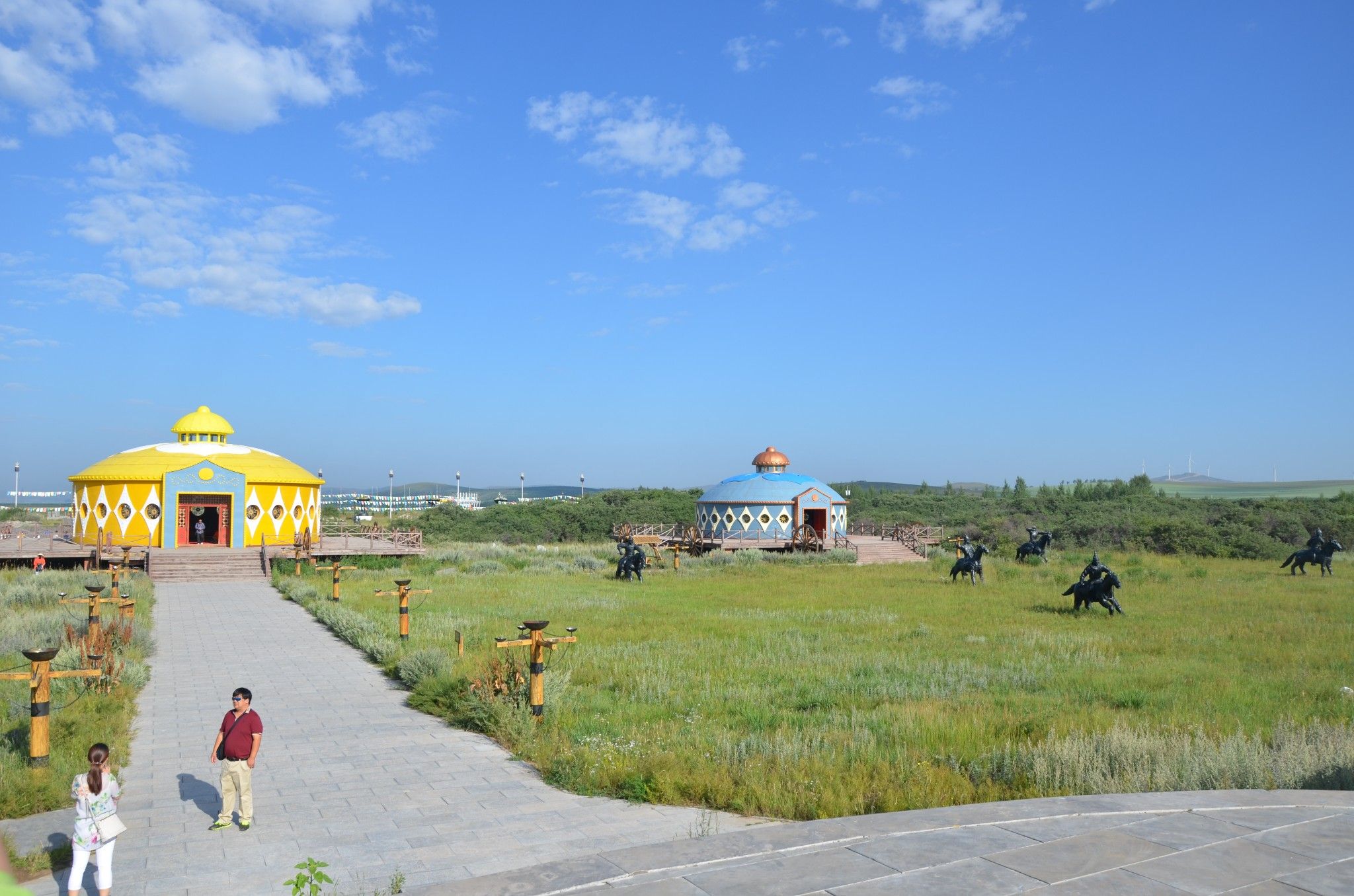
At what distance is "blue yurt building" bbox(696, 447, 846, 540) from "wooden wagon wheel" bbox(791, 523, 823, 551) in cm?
38

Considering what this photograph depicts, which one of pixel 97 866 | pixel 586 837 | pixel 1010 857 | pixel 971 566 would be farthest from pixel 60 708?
pixel 971 566

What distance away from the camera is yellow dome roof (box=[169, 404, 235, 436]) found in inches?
A: 1465

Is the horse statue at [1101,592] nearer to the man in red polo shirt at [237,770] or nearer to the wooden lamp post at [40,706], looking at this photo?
the man in red polo shirt at [237,770]

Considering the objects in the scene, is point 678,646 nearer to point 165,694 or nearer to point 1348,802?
point 165,694

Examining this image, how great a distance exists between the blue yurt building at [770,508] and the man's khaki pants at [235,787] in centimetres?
3542

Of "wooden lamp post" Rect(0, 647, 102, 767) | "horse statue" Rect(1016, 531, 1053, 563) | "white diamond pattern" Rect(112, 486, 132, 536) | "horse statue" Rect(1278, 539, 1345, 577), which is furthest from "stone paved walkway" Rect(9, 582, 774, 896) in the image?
"horse statue" Rect(1278, 539, 1345, 577)

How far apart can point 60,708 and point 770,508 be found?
3393cm

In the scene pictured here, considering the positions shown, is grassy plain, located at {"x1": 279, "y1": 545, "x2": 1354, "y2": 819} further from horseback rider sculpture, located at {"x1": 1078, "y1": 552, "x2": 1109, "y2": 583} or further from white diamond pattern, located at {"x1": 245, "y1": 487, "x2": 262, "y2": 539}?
white diamond pattern, located at {"x1": 245, "y1": 487, "x2": 262, "y2": 539}

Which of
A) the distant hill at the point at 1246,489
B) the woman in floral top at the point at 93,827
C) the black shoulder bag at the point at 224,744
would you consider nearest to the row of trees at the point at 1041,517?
the distant hill at the point at 1246,489

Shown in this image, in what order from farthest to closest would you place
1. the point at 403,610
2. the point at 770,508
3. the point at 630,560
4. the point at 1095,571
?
the point at 770,508 < the point at 630,560 < the point at 1095,571 < the point at 403,610

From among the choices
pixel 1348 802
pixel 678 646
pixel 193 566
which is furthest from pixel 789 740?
pixel 193 566

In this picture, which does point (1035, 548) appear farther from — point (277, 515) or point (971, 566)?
point (277, 515)

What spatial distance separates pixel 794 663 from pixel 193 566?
893 inches

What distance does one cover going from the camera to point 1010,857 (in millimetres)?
5250
